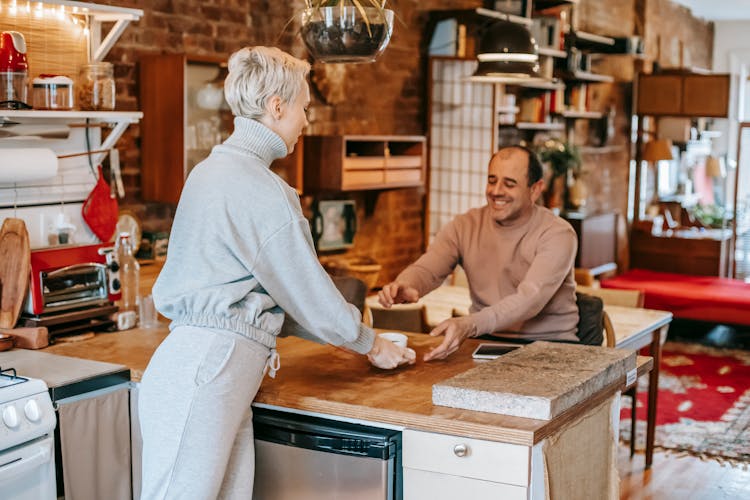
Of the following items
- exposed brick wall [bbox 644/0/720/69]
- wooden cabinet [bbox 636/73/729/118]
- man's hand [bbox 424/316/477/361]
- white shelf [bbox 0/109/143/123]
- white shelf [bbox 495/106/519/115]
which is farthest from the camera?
exposed brick wall [bbox 644/0/720/69]

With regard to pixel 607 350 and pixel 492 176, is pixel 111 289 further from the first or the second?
pixel 607 350

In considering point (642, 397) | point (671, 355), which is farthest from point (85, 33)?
point (671, 355)

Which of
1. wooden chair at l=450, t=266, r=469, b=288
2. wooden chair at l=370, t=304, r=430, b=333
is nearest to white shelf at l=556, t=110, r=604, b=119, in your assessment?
wooden chair at l=450, t=266, r=469, b=288

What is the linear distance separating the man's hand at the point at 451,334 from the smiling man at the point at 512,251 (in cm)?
44

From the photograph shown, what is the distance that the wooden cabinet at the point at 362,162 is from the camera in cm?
565

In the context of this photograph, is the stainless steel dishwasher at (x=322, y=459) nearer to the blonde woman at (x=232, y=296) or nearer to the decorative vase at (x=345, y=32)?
the blonde woman at (x=232, y=296)

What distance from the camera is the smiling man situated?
3824 millimetres

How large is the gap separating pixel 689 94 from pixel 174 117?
22.5 feet

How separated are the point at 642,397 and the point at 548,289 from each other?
3014 mm

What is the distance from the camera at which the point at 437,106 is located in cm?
693

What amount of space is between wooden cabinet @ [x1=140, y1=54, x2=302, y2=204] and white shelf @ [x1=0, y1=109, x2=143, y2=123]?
0.54m

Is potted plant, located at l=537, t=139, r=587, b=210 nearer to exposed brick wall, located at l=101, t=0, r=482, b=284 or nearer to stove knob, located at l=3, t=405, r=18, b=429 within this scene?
exposed brick wall, located at l=101, t=0, r=482, b=284

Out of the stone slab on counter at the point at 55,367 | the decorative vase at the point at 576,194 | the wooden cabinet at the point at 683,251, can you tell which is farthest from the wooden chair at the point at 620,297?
the wooden cabinet at the point at 683,251

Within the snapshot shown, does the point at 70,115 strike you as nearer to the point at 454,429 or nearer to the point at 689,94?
the point at 454,429
